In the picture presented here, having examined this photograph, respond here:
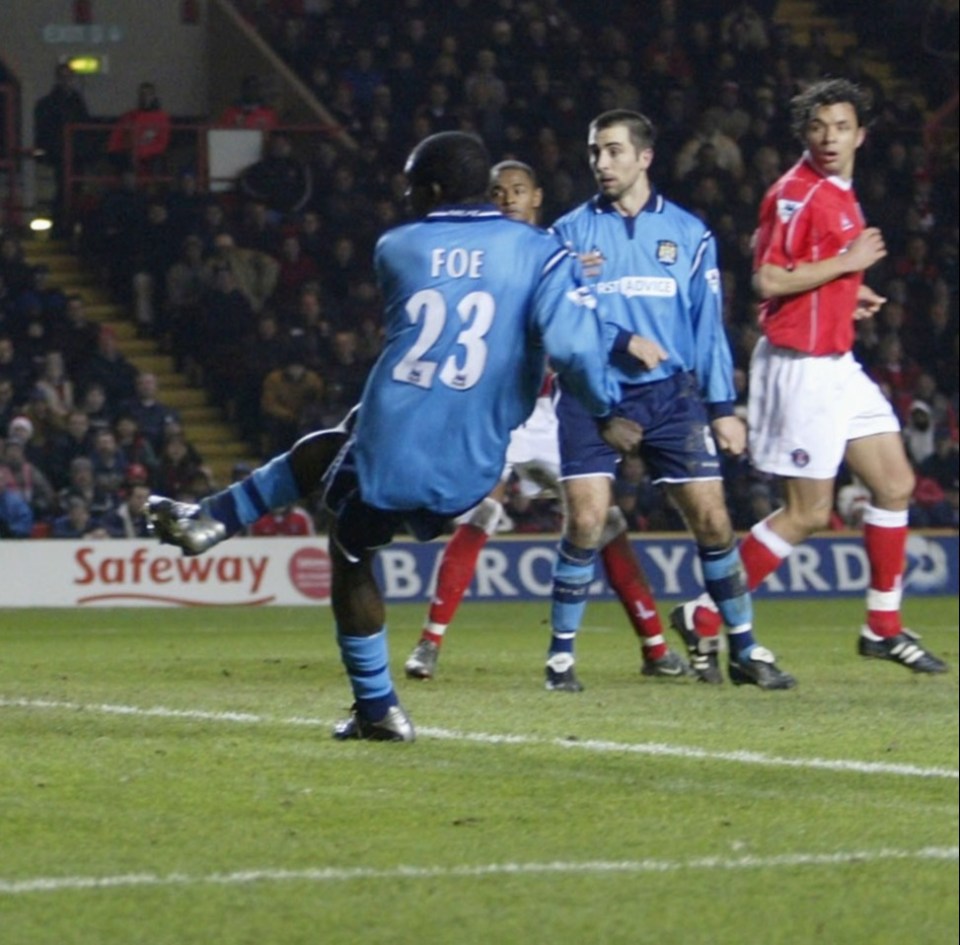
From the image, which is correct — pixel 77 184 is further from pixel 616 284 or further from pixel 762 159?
pixel 616 284

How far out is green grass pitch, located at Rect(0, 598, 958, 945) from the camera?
433 centimetres

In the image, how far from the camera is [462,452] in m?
6.52

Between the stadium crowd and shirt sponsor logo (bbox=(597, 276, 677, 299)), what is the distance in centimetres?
838

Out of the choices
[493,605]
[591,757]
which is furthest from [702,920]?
[493,605]

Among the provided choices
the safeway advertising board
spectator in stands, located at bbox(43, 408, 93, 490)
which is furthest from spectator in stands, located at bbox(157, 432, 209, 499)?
spectator in stands, located at bbox(43, 408, 93, 490)

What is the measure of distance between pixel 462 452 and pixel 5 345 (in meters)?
10.9

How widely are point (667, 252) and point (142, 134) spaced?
12.7 m

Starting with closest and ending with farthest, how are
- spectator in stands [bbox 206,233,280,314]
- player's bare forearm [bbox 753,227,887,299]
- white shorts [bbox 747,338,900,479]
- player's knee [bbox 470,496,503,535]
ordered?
player's bare forearm [bbox 753,227,887,299], white shorts [bbox 747,338,900,479], player's knee [bbox 470,496,503,535], spectator in stands [bbox 206,233,280,314]

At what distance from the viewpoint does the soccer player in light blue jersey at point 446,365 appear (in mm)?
6434

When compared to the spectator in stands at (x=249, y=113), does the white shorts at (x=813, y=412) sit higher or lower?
higher

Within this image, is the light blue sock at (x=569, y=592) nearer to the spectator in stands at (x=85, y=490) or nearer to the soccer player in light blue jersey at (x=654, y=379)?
the soccer player in light blue jersey at (x=654, y=379)

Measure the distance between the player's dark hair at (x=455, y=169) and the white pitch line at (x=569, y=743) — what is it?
1543 millimetres

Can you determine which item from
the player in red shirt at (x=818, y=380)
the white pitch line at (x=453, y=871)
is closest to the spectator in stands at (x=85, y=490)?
the player in red shirt at (x=818, y=380)

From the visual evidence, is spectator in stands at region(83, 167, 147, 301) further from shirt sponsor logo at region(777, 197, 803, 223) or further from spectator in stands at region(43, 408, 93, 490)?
shirt sponsor logo at region(777, 197, 803, 223)
